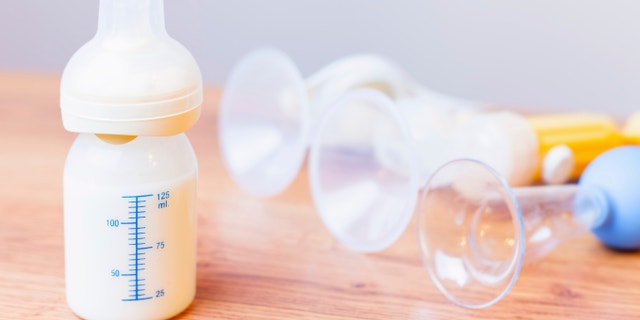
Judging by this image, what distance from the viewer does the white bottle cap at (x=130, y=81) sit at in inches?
25.6

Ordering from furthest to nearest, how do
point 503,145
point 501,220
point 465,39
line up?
point 465,39 < point 503,145 < point 501,220

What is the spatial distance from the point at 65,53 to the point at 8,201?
849 mm

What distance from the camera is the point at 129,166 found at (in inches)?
26.8

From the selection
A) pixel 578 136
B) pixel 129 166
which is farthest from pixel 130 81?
pixel 578 136

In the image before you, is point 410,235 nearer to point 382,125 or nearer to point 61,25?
point 382,125

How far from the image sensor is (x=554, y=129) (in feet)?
3.48

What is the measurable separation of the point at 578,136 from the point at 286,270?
432 mm

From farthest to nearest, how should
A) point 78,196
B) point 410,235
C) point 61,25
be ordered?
point 61,25
point 410,235
point 78,196

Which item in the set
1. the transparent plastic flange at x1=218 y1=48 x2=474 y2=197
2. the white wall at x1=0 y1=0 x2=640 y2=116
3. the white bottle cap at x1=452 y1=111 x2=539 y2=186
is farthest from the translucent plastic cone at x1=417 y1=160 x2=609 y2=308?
the white wall at x1=0 y1=0 x2=640 y2=116

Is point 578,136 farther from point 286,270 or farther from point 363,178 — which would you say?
point 286,270

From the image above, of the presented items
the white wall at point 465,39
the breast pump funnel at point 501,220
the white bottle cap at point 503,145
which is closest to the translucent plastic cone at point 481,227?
the breast pump funnel at point 501,220

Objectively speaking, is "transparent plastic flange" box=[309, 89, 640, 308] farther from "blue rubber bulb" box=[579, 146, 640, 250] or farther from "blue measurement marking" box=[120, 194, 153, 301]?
"blue measurement marking" box=[120, 194, 153, 301]

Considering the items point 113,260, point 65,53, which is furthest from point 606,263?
point 65,53

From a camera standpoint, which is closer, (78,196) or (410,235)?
(78,196)
